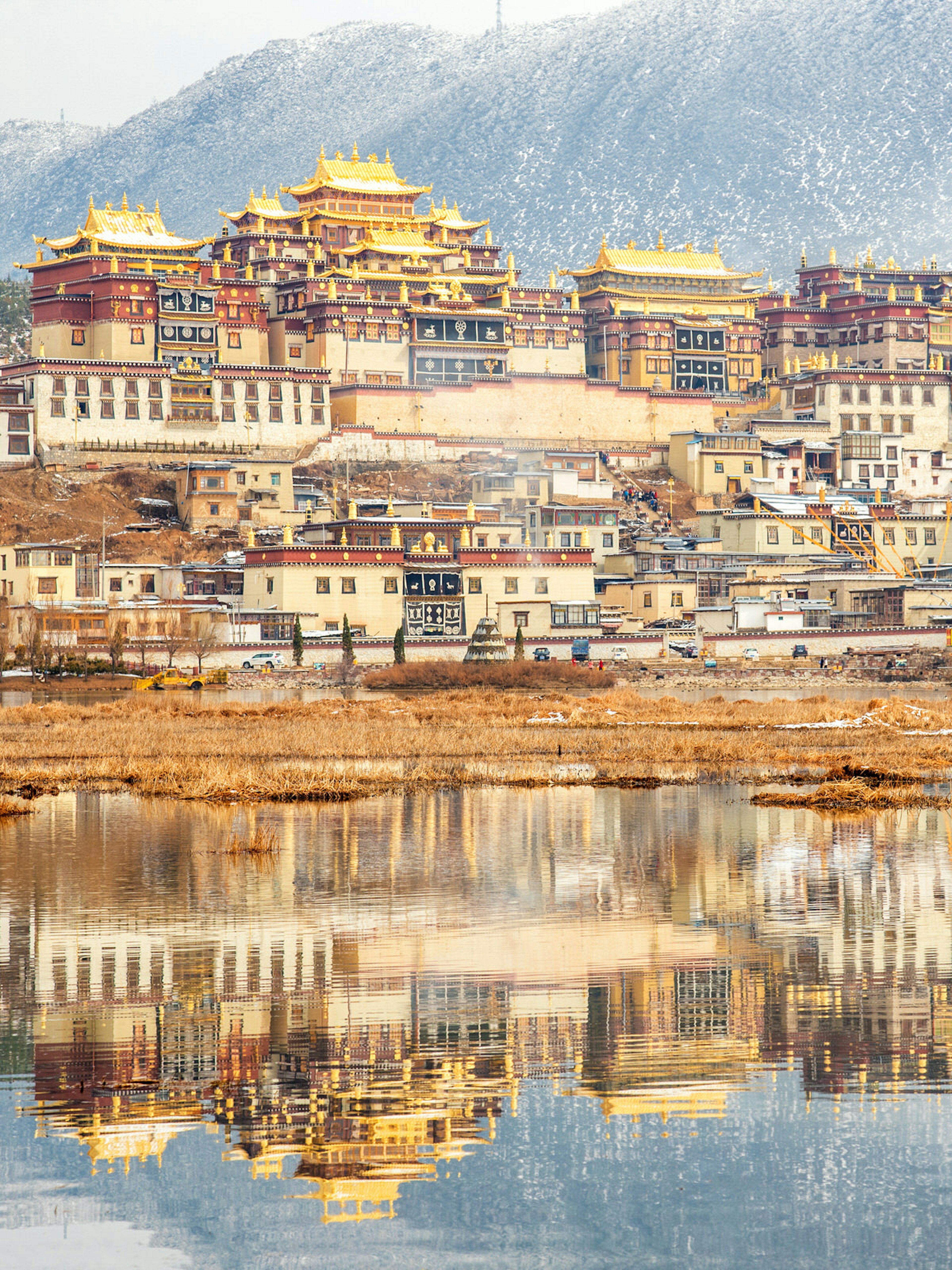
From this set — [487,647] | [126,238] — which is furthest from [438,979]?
[126,238]

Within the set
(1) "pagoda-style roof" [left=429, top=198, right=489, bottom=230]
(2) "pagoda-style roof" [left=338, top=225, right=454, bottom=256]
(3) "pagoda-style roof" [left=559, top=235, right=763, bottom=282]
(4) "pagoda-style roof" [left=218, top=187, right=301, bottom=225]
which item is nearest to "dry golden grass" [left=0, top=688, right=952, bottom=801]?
(2) "pagoda-style roof" [left=338, top=225, right=454, bottom=256]

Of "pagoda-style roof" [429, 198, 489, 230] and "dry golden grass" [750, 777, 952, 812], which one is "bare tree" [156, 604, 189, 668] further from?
"dry golden grass" [750, 777, 952, 812]

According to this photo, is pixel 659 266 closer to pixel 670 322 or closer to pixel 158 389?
pixel 670 322

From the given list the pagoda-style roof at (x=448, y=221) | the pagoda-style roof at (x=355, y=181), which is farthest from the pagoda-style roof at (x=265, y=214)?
the pagoda-style roof at (x=448, y=221)

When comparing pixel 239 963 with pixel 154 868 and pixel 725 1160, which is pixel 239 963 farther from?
pixel 725 1160

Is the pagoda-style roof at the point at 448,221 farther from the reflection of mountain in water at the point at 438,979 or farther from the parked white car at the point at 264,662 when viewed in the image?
the reflection of mountain in water at the point at 438,979

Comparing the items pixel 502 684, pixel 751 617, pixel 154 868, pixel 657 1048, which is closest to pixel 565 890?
pixel 154 868
